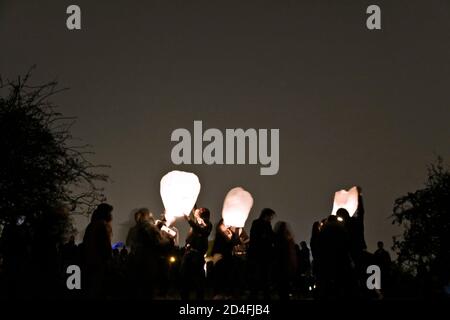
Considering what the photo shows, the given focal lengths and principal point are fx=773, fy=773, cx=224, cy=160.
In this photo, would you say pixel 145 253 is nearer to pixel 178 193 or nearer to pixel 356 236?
pixel 178 193

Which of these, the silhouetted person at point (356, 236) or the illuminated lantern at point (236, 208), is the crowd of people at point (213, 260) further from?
the illuminated lantern at point (236, 208)

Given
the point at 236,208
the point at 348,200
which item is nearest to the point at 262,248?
the point at 236,208

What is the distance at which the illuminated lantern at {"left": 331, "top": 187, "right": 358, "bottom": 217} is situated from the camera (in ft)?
36.7

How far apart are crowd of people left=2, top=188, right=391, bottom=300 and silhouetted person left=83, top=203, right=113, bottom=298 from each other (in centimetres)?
1

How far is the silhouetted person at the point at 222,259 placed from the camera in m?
10.4

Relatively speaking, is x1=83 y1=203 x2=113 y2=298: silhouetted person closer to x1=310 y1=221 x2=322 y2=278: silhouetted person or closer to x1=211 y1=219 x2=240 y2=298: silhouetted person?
x1=211 y1=219 x2=240 y2=298: silhouetted person

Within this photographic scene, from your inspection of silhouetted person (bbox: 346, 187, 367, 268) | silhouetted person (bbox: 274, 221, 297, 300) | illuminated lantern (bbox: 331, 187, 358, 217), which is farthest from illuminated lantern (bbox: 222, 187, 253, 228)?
silhouetted person (bbox: 346, 187, 367, 268)

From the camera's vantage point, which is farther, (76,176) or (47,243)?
(76,176)

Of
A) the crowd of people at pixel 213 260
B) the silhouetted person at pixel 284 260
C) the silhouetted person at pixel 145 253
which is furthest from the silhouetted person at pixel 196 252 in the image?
the silhouetted person at pixel 284 260

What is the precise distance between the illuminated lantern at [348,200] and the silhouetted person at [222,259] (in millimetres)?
1708
